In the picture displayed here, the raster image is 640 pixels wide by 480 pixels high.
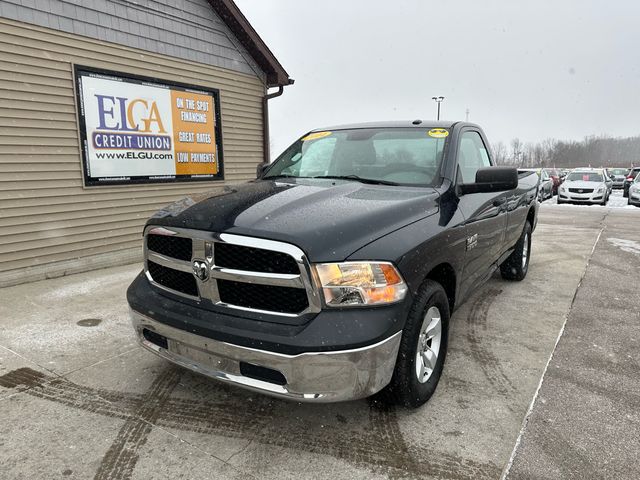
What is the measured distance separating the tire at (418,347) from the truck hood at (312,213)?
0.46m

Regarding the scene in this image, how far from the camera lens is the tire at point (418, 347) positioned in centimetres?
238

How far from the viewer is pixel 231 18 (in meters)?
7.88

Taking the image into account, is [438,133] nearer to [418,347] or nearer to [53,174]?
[418,347]

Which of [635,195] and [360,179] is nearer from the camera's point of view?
[360,179]

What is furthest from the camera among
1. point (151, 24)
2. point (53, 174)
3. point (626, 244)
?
point (626, 244)

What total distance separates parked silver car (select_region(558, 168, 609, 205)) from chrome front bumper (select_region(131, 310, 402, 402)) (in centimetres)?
1866

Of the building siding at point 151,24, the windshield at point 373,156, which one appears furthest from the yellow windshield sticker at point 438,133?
the building siding at point 151,24

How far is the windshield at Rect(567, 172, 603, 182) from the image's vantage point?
731 inches

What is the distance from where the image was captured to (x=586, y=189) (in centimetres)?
1773

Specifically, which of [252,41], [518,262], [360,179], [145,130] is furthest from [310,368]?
[252,41]

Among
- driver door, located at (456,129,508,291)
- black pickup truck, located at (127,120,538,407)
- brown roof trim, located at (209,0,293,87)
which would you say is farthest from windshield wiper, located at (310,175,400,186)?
brown roof trim, located at (209,0,293,87)

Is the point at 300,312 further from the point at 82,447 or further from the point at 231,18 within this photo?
the point at 231,18

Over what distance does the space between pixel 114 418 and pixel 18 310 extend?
272 cm

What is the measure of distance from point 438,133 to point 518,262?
271 centimetres
